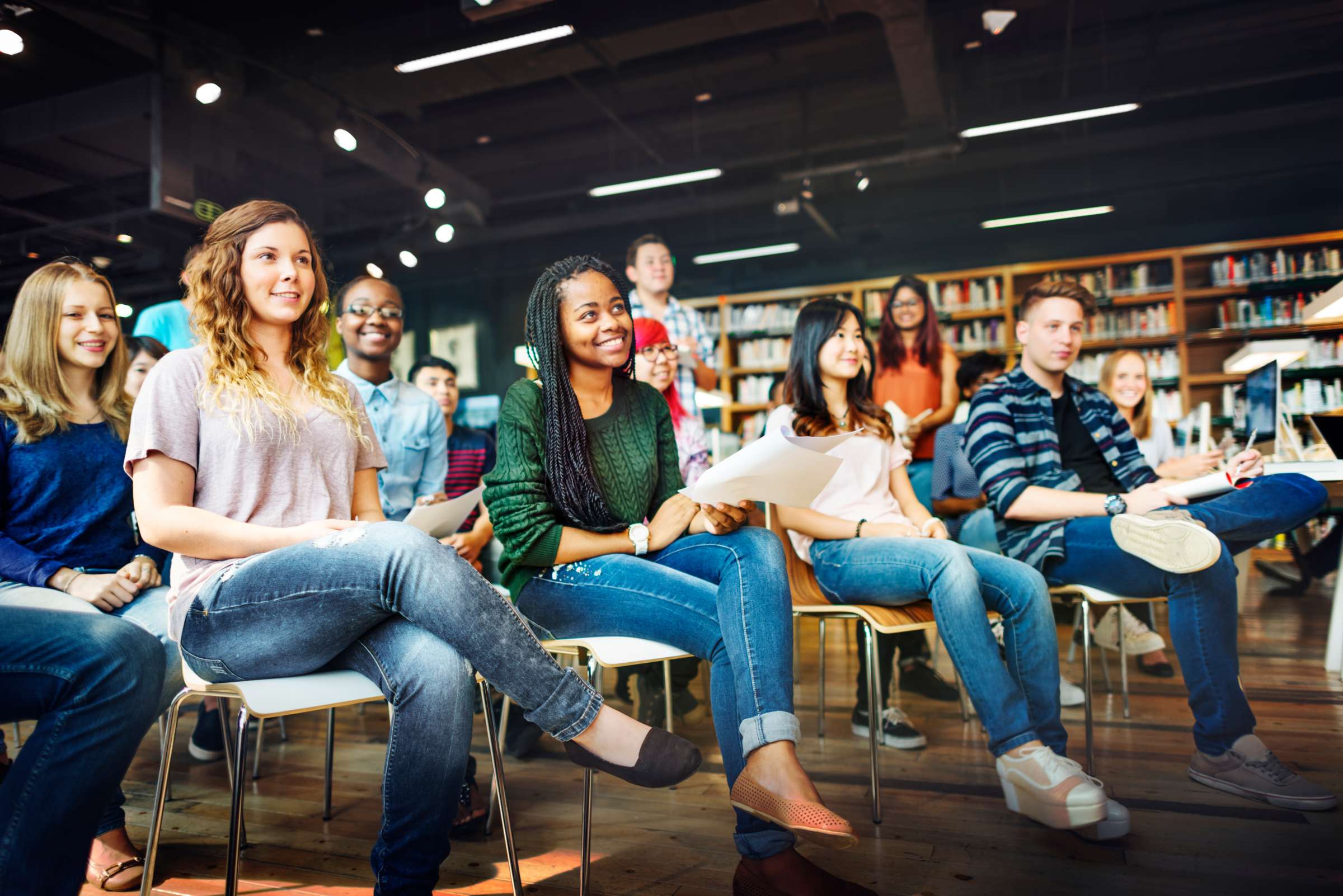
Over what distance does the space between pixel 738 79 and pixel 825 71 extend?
2.26 feet

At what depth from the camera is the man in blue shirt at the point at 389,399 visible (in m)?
2.34

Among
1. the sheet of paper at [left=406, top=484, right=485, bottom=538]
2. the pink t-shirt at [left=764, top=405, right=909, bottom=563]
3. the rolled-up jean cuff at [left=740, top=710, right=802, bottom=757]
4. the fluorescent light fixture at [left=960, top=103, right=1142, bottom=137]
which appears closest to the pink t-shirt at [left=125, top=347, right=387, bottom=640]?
the sheet of paper at [left=406, top=484, right=485, bottom=538]

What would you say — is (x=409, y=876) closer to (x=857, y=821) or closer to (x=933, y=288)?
(x=857, y=821)

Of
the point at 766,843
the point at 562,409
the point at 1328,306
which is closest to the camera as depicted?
the point at 766,843

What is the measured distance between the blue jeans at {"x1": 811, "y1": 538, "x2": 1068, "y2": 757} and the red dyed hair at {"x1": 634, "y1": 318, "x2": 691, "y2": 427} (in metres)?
0.82

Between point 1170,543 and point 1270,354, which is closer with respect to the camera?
point 1170,543

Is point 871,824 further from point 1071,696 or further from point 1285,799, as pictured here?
point 1071,696

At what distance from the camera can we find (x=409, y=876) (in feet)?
3.83

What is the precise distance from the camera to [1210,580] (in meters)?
1.79

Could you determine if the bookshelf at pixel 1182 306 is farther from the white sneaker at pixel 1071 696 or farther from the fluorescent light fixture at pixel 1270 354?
the white sneaker at pixel 1071 696

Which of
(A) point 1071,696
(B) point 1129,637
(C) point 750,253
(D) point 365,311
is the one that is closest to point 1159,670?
(B) point 1129,637

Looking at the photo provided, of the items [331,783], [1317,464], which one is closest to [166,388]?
[331,783]

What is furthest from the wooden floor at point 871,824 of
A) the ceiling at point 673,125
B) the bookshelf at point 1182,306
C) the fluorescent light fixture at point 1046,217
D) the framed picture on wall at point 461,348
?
the framed picture on wall at point 461,348

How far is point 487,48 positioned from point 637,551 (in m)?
4.28
